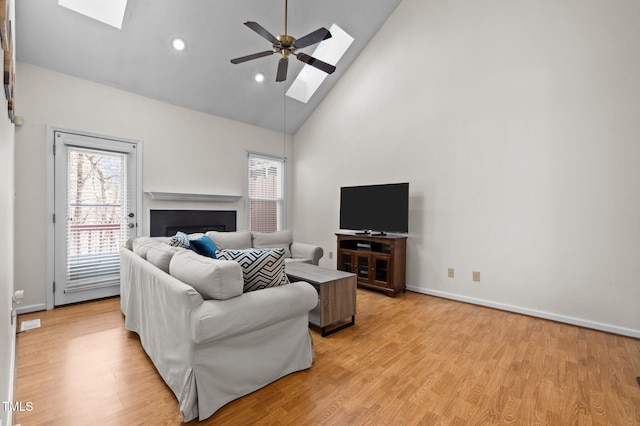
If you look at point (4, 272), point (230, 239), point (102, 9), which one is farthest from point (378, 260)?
point (102, 9)

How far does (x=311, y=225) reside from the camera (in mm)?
5816

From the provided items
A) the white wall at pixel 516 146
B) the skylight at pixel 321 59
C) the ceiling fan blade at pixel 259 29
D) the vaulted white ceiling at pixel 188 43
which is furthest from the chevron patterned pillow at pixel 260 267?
the skylight at pixel 321 59

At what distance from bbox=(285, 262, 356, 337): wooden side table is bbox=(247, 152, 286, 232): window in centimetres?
267

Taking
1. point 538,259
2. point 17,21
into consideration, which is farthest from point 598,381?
point 17,21

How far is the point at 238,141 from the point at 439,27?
3522mm

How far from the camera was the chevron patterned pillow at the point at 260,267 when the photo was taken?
2.00m

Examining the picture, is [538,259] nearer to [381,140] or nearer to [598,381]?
[598,381]

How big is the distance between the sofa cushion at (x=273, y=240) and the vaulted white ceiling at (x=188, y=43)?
7.23ft

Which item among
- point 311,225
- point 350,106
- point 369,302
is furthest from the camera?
point 311,225

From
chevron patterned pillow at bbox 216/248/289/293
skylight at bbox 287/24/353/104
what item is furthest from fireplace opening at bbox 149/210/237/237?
chevron patterned pillow at bbox 216/248/289/293

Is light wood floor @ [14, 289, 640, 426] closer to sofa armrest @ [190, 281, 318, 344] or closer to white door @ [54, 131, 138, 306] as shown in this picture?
sofa armrest @ [190, 281, 318, 344]

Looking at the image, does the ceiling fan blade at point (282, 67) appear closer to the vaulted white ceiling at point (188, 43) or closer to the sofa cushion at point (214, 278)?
the vaulted white ceiling at point (188, 43)

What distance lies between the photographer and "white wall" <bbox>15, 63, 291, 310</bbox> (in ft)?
10.8

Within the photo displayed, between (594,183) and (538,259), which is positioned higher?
(594,183)
